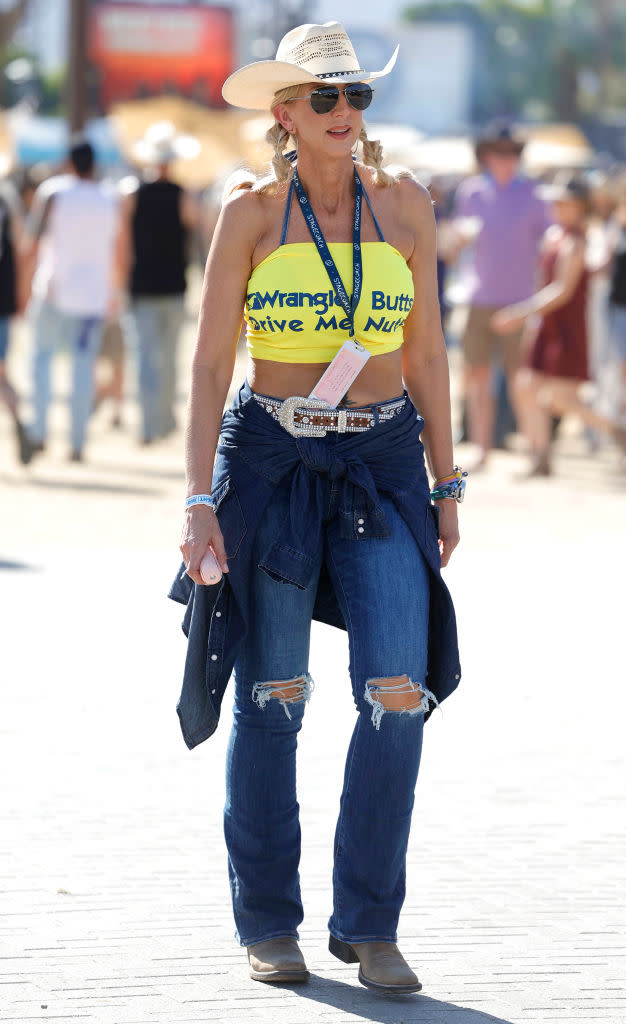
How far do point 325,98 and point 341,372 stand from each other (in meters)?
0.56

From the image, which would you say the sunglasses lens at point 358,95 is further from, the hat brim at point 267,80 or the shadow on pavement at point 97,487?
the shadow on pavement at point 97,487

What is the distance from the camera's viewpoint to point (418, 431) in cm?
382

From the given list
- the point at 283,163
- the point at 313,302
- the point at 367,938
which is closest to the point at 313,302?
the point at 313,302

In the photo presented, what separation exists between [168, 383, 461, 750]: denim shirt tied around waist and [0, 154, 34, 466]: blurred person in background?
7432 millimetres

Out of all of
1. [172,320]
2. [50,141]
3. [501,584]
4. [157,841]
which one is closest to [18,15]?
[50,141]

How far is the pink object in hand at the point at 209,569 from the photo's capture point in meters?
3.62

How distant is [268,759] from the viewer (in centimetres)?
379

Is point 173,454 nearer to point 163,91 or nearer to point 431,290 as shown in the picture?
point 431,290

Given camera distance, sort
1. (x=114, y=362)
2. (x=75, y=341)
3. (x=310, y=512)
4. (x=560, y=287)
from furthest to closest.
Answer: (x=114, y=362) → (x=75, y=341) → (x=560, y=287) → (x=310, y=512)

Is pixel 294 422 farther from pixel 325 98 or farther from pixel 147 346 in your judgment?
pixel 147 346

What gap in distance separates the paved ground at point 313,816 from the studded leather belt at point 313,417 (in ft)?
3.65

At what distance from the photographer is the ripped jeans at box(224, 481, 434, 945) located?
12.0ft

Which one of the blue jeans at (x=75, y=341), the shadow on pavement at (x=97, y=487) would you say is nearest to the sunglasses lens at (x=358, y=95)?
the shadow on pavement at (x=97, y=487)

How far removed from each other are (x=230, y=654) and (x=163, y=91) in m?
64.2
